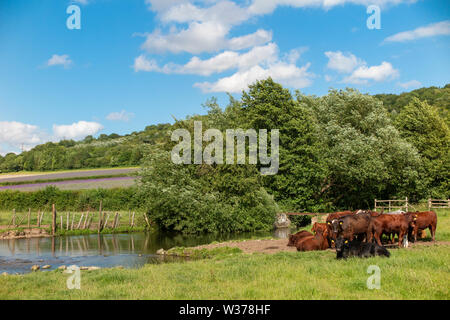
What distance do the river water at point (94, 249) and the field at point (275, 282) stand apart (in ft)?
23.8

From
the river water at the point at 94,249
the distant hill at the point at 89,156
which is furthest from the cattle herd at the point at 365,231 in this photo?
the distant hill at the point at 89,156

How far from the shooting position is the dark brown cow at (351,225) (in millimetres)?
13969

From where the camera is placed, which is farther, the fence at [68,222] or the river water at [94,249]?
the fence at [68,222]

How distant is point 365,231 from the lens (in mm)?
14414

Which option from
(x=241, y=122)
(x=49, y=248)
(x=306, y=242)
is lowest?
(x=49, y=248)

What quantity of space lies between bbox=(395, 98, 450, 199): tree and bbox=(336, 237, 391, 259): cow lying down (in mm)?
31238

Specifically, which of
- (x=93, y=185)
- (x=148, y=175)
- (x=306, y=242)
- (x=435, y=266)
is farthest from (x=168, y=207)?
(x=435, y=266)

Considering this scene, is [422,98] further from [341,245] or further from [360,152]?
[341,245]

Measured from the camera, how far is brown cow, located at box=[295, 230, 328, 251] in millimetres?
16266

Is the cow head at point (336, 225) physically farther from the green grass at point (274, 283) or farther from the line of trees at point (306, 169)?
the line of trees at point (306, 169)

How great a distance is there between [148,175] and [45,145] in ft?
212

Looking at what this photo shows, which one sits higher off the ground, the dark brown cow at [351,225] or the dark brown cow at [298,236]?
the dark brown cow at [351,225]
